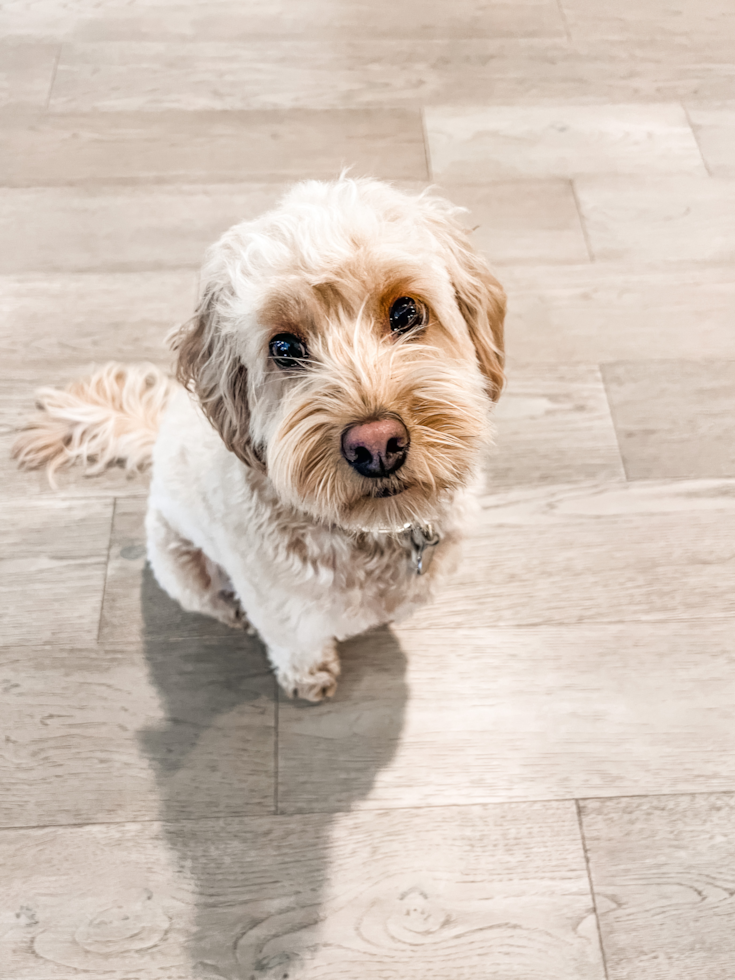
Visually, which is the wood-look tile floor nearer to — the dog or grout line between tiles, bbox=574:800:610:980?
grout line between tiles, bbox=574:800:610:980

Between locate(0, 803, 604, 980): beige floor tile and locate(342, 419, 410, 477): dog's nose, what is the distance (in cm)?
85

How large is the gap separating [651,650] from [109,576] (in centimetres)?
123

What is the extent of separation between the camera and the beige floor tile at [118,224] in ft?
6.75

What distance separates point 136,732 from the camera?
5.03 feet

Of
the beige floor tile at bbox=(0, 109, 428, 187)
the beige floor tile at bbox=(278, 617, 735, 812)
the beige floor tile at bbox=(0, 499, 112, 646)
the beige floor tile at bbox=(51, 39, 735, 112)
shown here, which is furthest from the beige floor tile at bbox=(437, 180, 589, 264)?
the beige floor tile at bbox=(0, 499, 112, 646)

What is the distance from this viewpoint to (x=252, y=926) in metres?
1.38

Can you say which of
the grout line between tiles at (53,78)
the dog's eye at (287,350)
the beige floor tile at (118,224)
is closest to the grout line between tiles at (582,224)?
the beige floor tile at (118,224)

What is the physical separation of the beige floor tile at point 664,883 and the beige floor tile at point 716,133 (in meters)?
1.82

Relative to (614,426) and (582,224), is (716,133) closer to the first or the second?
(582,224)

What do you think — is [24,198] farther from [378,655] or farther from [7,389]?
[378,655]

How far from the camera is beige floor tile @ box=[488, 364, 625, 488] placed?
5.84 feet

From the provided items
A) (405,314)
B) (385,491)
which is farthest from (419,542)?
(405,314)

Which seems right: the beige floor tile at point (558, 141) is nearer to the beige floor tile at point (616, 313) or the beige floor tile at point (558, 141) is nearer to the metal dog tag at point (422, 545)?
the beige floor tile at point (616, 313)

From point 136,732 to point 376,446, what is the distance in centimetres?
97
